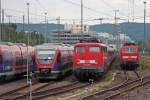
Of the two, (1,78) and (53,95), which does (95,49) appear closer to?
(1,78)

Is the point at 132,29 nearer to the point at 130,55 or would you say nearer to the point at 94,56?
the point at 130,55

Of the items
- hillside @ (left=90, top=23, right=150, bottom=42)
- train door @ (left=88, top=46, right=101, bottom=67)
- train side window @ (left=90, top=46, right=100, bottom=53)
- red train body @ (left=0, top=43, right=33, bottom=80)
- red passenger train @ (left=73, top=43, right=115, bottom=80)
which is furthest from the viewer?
hillside @ (left=90, top=23, right=150, bottom=42)

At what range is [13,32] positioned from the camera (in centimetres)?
10744

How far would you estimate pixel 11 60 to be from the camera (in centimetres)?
3709

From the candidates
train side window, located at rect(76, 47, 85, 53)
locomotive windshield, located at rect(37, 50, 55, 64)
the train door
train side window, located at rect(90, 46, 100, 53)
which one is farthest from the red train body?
train side window, located at rect(90, 46, 100, 53)

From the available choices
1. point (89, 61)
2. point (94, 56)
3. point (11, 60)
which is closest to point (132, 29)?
point (94, 56)

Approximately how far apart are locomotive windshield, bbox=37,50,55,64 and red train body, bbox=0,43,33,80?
2359 mm

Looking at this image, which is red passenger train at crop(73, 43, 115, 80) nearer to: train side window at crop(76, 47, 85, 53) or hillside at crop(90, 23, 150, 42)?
train side window at crop(76, 47, 85, 53)

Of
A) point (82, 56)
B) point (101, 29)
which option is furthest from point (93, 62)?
point (101, 29)

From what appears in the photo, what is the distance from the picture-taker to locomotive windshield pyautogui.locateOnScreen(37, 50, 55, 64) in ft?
117

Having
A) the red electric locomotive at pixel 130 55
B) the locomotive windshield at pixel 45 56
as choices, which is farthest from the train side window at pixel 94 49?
the red electric locomotive at pixel 130 55

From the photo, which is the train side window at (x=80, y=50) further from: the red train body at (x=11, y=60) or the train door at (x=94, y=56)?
the red train body at (x=11, y=60)

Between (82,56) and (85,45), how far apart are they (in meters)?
0.95

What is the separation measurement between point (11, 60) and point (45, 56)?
2.90 m
